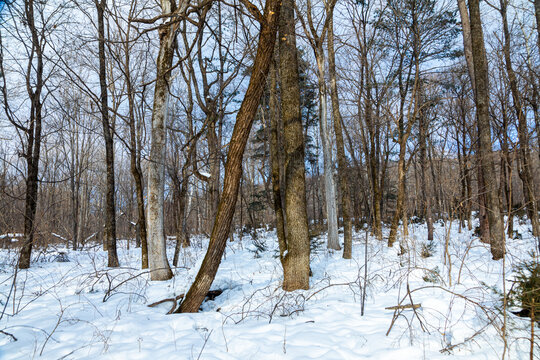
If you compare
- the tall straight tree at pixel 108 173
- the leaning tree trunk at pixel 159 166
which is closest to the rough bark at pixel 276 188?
the leaning tree trunk at pixel 159 166

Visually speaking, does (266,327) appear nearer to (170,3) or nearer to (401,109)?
(170,3)

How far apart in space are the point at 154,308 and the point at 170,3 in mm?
5466

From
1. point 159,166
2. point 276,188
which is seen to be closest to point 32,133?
point 159,166

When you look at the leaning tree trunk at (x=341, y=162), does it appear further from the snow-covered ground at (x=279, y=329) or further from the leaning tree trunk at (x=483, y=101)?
the snow-covered ground at (x=279, y=329)

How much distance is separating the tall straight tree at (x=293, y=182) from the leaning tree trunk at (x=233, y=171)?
2.35 feet

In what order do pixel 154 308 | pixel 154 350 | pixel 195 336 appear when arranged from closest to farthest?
1. pixel 154 350
2. pixel 195 336
3. pixel 154 308

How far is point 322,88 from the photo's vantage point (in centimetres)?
855

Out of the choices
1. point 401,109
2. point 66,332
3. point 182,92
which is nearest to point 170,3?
point 66,332

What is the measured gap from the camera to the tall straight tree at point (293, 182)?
4.07 metres

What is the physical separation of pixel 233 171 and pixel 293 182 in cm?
105

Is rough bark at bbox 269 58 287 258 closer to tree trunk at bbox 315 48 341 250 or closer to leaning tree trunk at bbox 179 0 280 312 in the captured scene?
leaning tree trunk at bbox 179 0 280 312

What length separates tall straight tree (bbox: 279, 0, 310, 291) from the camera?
160 inches

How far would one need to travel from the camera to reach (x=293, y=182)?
13.6ft

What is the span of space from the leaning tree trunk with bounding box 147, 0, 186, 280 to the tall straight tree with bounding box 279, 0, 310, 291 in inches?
92.6
